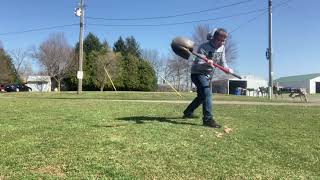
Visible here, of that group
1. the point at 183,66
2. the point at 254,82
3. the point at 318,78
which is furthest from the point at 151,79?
the point at 318,78

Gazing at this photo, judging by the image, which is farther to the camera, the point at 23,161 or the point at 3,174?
the point at 23,161

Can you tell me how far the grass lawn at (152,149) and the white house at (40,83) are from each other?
256ft

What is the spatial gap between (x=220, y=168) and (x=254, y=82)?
85.0m

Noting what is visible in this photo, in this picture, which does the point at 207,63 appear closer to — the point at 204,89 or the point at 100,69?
the point at 204,89

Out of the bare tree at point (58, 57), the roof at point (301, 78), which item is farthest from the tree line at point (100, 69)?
the roof at point (301, 78)

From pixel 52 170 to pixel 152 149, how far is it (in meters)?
1.49

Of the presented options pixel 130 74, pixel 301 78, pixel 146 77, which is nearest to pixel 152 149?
pixel 130 74

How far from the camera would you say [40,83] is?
295ft

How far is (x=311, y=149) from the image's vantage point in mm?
7152

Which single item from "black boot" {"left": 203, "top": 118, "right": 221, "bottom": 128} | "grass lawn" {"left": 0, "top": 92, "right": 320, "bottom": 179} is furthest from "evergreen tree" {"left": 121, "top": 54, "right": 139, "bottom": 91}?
"black boot" {"left": 203, "top": 118, "right": 221, "bottom": 128}

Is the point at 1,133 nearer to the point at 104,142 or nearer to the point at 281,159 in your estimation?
the point at 104,142

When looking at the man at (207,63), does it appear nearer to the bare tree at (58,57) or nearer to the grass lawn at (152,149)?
the grass lawn at (152,149)

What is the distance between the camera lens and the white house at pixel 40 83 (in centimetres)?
8754

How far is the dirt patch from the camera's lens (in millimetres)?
5316
